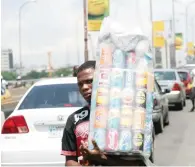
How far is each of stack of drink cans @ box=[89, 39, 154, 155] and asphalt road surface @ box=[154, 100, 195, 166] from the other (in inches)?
222

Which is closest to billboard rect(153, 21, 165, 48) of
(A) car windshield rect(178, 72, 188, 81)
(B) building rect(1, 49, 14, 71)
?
(A) car windshield rect(178, 72, 188, 81)

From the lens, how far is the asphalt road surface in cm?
848

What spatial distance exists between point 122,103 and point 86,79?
434 millimetres

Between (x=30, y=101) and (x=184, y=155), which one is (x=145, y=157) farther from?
(x=184, y=155)

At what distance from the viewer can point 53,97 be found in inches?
268

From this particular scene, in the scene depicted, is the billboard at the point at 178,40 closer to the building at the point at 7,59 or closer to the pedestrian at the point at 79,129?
the building at the point at 7,59

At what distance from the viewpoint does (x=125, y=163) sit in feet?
8.52

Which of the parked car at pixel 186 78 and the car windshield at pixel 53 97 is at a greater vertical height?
the car windshield at pixel 53 97

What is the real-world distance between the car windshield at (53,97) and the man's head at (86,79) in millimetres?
3434

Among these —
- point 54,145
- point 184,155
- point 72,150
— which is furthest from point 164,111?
point 72,150

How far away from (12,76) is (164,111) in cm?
5404

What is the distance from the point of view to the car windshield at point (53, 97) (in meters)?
6.57

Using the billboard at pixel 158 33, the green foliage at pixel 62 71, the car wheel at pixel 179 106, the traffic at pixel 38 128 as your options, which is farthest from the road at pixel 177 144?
the green foliage at pixel 62 71

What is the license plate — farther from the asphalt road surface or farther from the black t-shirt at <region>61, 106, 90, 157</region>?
the black t-shirt at <region>61, 106, 90, 157</region>
